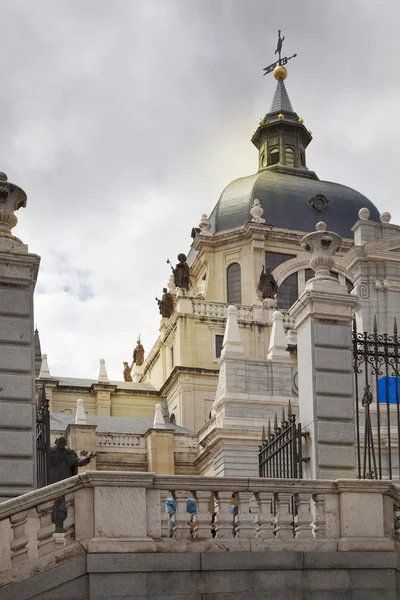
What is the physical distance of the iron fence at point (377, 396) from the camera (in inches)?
648

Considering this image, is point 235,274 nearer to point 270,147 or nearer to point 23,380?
point 270,147

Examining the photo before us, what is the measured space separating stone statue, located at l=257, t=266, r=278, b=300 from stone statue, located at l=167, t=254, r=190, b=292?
14.1 ft

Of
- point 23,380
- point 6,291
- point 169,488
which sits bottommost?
point 169,488

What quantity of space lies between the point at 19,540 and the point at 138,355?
63.5 metres

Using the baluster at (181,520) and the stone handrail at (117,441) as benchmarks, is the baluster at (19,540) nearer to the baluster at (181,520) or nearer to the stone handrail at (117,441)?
the baluster at (181,520)

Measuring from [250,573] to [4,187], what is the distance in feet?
21.8

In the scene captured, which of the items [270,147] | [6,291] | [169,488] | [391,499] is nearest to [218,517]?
[169,488]

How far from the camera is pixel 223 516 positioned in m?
13.4

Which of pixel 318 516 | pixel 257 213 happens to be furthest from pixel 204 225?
pixel 318 516

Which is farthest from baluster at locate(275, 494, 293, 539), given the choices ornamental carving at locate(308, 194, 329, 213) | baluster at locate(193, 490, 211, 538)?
ornamental carving at locate(308, 194, 329, 213)

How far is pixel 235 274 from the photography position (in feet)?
221

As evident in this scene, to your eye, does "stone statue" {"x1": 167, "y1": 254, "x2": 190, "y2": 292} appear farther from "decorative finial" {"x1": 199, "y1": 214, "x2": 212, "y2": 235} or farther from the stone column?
the stone column

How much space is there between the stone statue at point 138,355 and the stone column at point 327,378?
58.8 m

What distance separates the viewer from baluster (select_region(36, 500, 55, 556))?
12.5 meters
